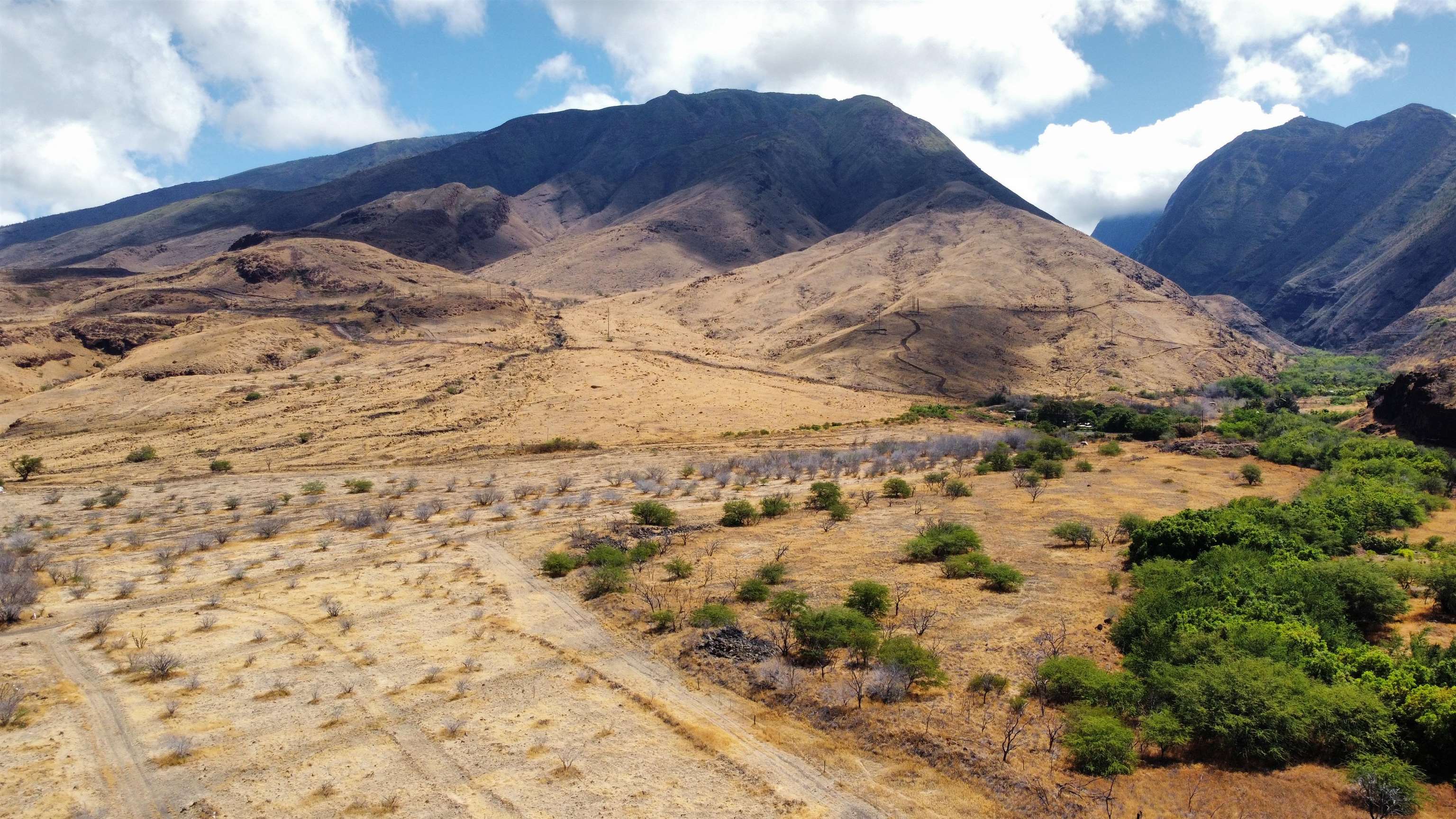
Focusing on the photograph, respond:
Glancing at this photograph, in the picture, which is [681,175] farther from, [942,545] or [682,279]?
[942,545]

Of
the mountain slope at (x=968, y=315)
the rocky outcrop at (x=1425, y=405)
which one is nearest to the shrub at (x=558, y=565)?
the rocky outcrop at (x=1425, y=405)

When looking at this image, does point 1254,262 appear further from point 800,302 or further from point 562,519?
point 562,519

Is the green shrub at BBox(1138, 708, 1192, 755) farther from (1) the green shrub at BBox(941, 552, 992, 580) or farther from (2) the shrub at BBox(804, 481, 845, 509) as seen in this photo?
(2) the shrub at BBox(804, 481, 845, 509)

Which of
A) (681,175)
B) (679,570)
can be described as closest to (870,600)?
(679,570)

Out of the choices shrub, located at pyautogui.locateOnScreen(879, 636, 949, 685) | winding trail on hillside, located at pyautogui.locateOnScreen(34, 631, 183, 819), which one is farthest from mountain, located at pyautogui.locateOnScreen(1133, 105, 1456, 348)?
winding trail on hillside, located at pyautogui.locateOnScreen(34, 631, 183, 819)

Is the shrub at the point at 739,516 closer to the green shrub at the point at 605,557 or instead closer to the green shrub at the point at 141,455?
the green shrub at the point at 605,557

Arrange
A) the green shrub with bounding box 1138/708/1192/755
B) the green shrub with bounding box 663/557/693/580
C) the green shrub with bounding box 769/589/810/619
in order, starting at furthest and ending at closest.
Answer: the green shrub with bounding box 663/557/693/580
the green shrub with bounding box 769/589/810/619
the green shrub with bounding box 1138/708/1192/755
